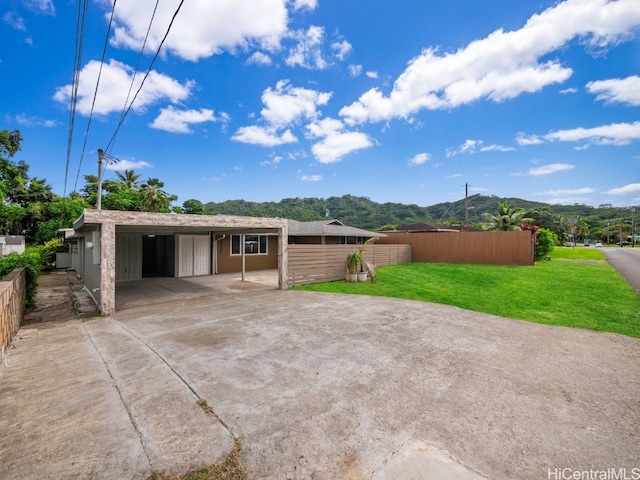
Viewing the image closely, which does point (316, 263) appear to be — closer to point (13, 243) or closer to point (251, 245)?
point (251, 245)

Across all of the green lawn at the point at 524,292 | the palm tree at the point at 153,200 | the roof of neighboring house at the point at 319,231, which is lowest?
the green lawn at the point at 524,292

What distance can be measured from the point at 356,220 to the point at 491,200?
3834 centimetres

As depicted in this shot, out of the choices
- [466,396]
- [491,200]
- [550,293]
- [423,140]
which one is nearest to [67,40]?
[466,396]

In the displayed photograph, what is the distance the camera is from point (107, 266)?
7.00 metres

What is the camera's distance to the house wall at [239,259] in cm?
1503

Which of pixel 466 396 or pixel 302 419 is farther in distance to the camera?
pixel 466 396

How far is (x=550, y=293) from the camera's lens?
9336 millimetres

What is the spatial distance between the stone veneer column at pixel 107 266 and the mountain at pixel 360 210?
32.7m

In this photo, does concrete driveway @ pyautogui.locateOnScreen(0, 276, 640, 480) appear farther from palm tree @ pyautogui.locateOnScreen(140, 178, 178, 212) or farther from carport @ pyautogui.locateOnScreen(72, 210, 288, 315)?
palm tree @ pyautogui.locateOnScreen(140, 178, 178, 212)

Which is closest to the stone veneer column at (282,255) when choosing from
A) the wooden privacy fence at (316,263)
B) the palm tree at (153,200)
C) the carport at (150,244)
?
the carport at (150,244)

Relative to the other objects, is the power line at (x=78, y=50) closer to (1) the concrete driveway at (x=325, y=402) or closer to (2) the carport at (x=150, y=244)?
(2) the carport at (x=150, y=244)

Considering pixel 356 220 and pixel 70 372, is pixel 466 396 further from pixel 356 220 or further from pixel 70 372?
pixel 356 220

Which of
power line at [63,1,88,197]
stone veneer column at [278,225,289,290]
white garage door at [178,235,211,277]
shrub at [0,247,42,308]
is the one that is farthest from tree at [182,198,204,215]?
shrub at [0,247,42,308]

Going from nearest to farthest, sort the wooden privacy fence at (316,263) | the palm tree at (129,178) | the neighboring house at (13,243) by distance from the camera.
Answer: the wooden privacy fence at (316,263), the neighboring house at (13,243), the palm tree at (129,178)
